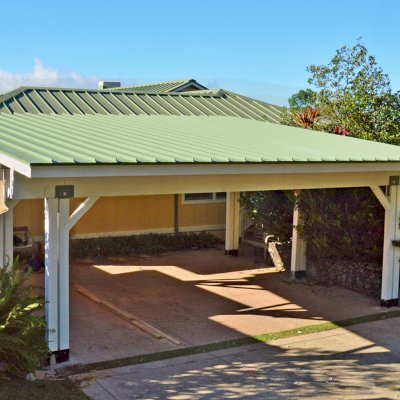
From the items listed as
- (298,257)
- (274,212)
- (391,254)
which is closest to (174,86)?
(274,212)

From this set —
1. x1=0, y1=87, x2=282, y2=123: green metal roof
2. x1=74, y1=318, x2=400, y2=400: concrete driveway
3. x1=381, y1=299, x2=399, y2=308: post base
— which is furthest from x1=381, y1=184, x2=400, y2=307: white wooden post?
x1=0, y1=87, x2=282, y2=123: green metal roof

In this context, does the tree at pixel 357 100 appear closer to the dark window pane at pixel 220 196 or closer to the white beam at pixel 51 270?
the dark window pane at pixel 220 196

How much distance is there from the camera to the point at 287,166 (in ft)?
29.1

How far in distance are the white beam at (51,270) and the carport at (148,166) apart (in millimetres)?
12

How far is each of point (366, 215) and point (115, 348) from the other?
5.51 metres

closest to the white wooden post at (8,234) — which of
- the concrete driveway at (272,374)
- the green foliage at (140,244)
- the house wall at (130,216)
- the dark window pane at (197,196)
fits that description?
the concrete driveway at (272,374)

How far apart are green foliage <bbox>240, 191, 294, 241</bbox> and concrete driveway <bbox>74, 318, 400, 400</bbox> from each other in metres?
4.66

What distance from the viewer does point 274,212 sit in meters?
13.5

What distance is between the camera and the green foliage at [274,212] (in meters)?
13.4

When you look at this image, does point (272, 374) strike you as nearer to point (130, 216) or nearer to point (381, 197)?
point (381, 197)

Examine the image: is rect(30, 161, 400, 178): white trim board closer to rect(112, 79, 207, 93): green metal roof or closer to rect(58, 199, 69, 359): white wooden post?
rect(58, 199, 69, 359): white wooden post

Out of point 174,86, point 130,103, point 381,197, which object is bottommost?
point 381,197

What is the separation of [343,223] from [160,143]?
15.0ft

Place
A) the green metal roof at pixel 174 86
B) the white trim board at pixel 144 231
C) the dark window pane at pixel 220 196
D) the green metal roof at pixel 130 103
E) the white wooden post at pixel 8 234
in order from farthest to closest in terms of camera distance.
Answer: the green metal roof at pixel 174 86 < the dark window pane at pixel 220 196 < the white trim board at pixel 144 231 < the green metal roof at pixel 130 103 < the white wooden post at pixel 8 234
